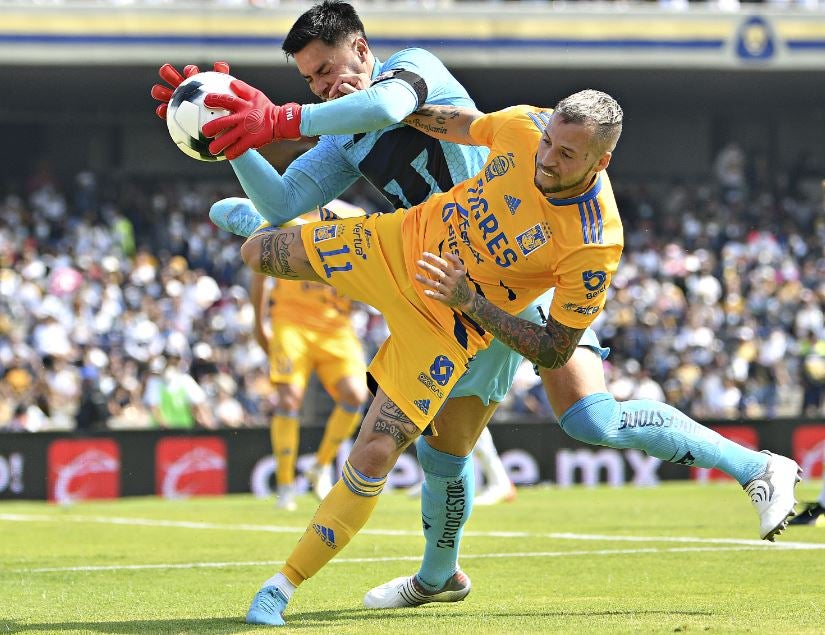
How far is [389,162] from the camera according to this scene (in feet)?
21.0

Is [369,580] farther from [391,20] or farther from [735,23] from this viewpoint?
[735,23]

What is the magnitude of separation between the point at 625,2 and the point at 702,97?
4534 mm

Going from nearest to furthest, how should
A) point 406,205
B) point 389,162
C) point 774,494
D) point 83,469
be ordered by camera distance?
1. point 774,494
2. point 389,162
3. point 406,205
4. point 83,469

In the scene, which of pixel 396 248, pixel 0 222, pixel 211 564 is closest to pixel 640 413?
pixel 396 248

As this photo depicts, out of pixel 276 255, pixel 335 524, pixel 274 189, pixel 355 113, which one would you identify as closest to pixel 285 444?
pixel 274 189

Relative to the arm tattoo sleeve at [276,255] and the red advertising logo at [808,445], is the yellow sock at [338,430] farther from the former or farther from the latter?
the arm tattoo sleeve at [276,255]

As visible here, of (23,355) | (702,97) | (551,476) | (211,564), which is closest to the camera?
(211,564)

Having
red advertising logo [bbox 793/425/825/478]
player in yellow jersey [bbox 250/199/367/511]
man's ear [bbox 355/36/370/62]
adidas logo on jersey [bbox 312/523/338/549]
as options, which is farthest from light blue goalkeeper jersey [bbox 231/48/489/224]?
Result: red advertising logo [bbox 793/425/825/478]


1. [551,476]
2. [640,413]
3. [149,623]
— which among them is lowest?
[551,476]

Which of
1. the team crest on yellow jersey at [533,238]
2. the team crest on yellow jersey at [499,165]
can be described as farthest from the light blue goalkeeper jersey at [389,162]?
the team crest on yellow jersey at [533,238]

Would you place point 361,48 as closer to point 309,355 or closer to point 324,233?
point 324,233

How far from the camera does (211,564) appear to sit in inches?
313

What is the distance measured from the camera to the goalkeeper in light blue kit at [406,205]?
556 cm

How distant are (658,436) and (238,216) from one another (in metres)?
2.10
